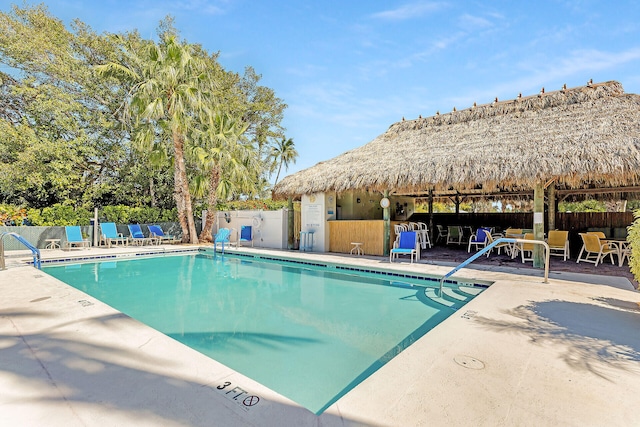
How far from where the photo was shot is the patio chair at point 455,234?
13273 millimetres

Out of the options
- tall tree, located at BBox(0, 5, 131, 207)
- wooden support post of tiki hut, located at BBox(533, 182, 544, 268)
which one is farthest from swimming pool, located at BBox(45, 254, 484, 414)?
tall tree, located at BBox(0, 5, 131, 207)

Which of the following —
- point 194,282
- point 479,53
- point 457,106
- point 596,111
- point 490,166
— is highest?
point 479,53

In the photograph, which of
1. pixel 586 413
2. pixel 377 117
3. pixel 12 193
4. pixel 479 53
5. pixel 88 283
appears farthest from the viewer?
pixel 377 117

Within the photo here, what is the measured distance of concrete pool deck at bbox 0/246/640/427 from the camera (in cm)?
194

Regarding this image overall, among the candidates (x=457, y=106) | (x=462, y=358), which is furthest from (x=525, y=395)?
(x=457, y=106)

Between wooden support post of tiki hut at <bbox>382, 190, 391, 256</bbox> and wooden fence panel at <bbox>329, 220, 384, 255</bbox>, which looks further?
wooden fence panel at <bbox>329, 220, 384, 255</bbox>

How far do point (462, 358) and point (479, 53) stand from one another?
417 inches

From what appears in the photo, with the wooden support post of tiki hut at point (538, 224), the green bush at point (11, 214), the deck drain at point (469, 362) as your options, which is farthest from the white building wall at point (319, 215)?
the green bush at point (11, 214)

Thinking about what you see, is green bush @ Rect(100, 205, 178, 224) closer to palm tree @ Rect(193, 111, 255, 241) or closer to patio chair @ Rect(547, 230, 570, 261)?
palm tree @ Rect(193, 111, 255, 241)

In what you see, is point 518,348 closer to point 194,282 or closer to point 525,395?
point 525,395

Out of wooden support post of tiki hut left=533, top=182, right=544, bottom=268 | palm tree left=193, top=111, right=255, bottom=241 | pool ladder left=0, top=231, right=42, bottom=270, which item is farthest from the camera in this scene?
palm tree left=193, top=111, right=255, bottom=241

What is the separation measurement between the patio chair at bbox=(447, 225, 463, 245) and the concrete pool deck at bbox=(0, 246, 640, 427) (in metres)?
9.40

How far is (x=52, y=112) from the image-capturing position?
13.8 m

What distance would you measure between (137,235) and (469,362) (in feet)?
47.9
